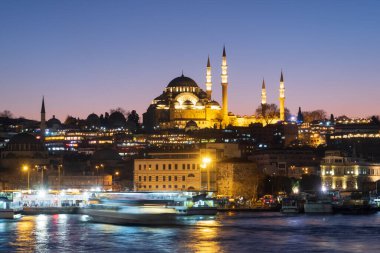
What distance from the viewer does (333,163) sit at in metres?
82.8

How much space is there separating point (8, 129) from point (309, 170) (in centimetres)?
6002

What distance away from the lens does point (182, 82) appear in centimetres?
12825

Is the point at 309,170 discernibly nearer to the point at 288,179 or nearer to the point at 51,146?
the point at 288,179

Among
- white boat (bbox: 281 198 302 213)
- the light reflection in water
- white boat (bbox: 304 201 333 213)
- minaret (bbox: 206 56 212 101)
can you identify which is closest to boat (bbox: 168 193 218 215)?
white boat (bbox: 281 198 302 213)

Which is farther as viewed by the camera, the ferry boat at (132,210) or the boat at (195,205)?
Result: the boat at (195,205)

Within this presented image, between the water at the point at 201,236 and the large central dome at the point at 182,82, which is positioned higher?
the large central dome at the point at 182,82

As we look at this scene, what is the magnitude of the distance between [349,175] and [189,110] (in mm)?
45246

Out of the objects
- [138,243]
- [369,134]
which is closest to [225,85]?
[369,134]

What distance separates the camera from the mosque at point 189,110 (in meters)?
122

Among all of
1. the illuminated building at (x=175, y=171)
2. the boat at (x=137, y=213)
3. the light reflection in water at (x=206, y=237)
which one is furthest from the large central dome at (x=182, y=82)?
the light reflection in water at (x=206, y=237)

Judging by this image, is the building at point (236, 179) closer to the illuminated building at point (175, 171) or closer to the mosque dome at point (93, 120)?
the illuminated building at point (175, 171)

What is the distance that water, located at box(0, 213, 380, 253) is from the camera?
115 feet

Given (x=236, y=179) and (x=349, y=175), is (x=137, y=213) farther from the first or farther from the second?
(x=349, y=175)

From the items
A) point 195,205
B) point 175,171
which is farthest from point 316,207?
point 175,171
